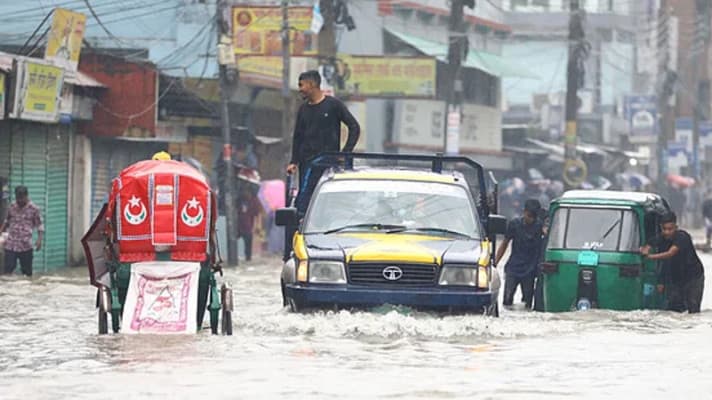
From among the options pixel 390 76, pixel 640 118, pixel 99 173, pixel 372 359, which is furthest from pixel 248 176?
pixel 640 118

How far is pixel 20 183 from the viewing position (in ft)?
97.3

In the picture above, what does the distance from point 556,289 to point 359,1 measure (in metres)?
35.2

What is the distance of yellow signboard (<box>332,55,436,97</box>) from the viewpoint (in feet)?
142

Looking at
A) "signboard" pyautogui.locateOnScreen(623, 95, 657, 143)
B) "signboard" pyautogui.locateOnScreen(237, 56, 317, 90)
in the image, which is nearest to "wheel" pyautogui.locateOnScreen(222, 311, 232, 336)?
"signboard" pyautogui.locateOnScreen(237, 56, 317, 90)

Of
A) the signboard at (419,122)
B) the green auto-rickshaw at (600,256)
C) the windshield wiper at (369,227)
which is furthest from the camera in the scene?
the signboard at (419,122)

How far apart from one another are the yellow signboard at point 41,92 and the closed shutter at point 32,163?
3.56 feet

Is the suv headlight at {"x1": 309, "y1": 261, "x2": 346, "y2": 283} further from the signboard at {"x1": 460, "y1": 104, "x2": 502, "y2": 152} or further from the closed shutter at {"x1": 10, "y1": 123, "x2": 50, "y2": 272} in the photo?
the signboard at {"x1": 460, "y1": 104, "x2": 502, "y2": 152}

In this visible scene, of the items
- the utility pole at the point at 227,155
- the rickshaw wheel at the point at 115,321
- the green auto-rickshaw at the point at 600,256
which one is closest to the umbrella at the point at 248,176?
the utility pole at the point at 227,155

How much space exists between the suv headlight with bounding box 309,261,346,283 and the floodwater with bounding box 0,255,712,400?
30 cm

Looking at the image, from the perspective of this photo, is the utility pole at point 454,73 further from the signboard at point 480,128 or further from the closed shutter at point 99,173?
the closed shutter at point 99,173

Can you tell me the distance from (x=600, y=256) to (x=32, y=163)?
46.4 feet

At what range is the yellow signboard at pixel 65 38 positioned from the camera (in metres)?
28.5

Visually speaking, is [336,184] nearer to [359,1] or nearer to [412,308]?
[412,308]

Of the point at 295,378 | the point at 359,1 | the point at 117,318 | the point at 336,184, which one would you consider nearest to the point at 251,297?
the point at 336,184
